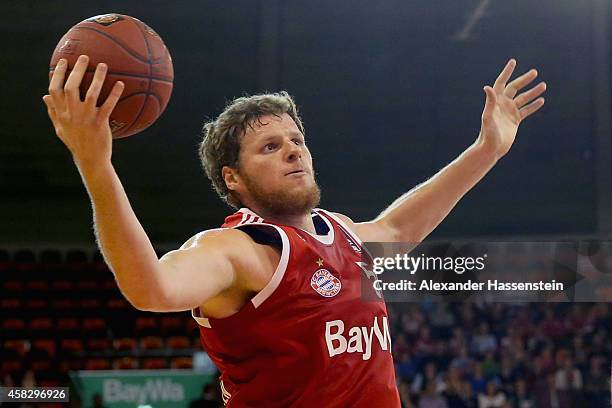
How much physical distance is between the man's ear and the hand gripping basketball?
0.90 meters

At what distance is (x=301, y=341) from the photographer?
6.81ft

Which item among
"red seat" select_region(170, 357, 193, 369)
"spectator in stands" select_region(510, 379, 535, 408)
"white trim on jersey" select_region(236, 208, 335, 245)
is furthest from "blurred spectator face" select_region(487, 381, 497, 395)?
"white trim on jersey" select_region(236, 208, 335, 245)

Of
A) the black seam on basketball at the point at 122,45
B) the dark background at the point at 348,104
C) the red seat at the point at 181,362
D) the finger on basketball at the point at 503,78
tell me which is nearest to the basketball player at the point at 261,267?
the black seam on basketball at the point at 122,45

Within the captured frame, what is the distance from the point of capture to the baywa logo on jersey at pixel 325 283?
213 cm

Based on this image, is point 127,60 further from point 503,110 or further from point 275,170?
point 503,110

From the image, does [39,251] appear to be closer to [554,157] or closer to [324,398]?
[554,157]

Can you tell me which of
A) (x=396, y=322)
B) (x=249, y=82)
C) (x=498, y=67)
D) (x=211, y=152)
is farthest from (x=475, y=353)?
(x=211, y=152)

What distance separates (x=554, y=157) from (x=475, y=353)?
265 centimetres

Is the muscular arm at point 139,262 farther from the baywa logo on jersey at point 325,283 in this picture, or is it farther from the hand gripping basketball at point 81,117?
the baywa logo on jersey at point 325,283

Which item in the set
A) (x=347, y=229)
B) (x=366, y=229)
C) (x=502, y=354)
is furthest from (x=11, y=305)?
(x=347, y=229)

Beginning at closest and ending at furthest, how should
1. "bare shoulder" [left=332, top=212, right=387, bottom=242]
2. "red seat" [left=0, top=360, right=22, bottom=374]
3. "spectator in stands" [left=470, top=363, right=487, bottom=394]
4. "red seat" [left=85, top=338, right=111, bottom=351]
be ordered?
1. "bare shoulder" [left=332, top=212, right=387, bottom=242]
2. "red seat" [left=0, top=360, right=22, bottom=374]
3. "spectator in stands" [left=470, top=363, right=487, bottom=394]
4. "red seat" [left=85, top=338, right=111, bottom=351]

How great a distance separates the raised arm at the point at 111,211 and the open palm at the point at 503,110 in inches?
51.7

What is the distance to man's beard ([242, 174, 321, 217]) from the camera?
228 cm

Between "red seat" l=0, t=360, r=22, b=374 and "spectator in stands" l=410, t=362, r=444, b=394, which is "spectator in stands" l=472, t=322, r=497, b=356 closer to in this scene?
"spectator in stands" l=410, t=362, r=444, b=394
